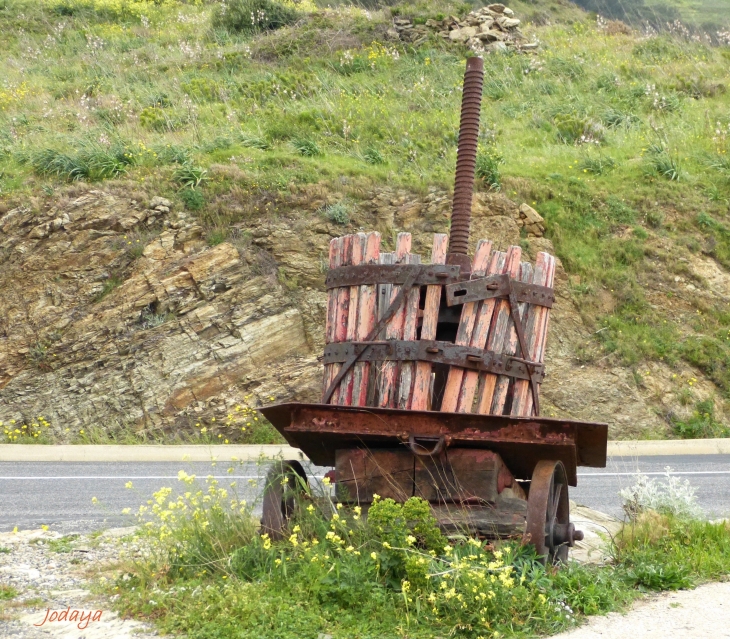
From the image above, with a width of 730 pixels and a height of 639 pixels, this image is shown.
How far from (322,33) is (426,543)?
63.6 feet

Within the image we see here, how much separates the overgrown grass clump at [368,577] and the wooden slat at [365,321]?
68 centimetres

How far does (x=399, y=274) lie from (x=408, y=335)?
39cm

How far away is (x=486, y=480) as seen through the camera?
4980 millimetres

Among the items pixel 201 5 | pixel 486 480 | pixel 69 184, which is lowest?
pixel 486 480

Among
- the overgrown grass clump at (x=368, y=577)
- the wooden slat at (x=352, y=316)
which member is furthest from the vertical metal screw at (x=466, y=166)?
the overgrown grass clump at (x=368, y=577)

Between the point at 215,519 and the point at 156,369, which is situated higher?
the point at 215,519

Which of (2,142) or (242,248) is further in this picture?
(2,142)

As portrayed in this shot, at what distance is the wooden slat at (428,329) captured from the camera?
17.2 feet

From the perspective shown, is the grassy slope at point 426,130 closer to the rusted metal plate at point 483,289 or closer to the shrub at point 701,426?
the shrub at point 701,426

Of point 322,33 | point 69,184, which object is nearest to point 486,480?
point 69,184

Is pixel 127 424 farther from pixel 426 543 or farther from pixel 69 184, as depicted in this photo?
pixel 426 543

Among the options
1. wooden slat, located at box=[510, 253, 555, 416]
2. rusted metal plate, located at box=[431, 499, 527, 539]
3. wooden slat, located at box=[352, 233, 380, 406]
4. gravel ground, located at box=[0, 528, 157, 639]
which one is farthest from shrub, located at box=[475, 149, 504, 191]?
rusted metal plate, located at box=[431, 499, 527, 539]

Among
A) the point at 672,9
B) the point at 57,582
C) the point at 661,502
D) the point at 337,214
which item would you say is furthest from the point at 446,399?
the point at 672,9

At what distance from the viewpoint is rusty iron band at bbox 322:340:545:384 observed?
205 inches
